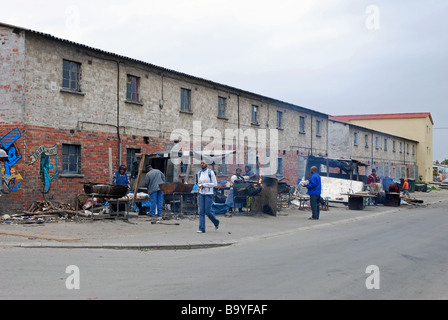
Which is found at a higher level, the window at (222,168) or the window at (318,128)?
the window at (318,128)

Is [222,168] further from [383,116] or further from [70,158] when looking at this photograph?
[383,116]

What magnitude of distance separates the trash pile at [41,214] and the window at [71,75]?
4.77 metres

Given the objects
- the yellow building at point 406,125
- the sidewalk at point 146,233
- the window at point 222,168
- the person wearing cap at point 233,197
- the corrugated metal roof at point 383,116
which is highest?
the corrugated metal roof at point 383,116

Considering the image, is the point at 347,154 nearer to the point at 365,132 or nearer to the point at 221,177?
the point at 365,132

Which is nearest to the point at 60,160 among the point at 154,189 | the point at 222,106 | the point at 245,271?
the point at 154,189

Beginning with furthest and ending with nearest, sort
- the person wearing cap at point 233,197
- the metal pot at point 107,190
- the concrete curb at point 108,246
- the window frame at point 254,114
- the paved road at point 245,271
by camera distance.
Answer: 1. the window frame at point 254,114
2. the person wearing cap at point 233,197
3. the metal pot at point 107,190
4. the concrete curb at point 108,246
5. the paved road at point 245,271

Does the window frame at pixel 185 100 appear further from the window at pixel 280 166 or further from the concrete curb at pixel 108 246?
the concrete curb at pixel 108 246

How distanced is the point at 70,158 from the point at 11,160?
246 centimetres

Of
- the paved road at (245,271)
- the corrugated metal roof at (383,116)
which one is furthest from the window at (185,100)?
the corrugated metal roof at (383,116)

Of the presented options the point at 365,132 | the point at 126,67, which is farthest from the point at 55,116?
the point at 365,132

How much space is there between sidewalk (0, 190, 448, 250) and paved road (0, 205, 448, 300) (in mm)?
519

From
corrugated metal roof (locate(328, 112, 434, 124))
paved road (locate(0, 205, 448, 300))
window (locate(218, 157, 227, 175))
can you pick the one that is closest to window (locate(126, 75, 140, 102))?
window (locate(218, 157, 227, 175))

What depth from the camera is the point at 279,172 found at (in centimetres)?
3316

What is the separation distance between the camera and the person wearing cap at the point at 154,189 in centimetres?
1584
